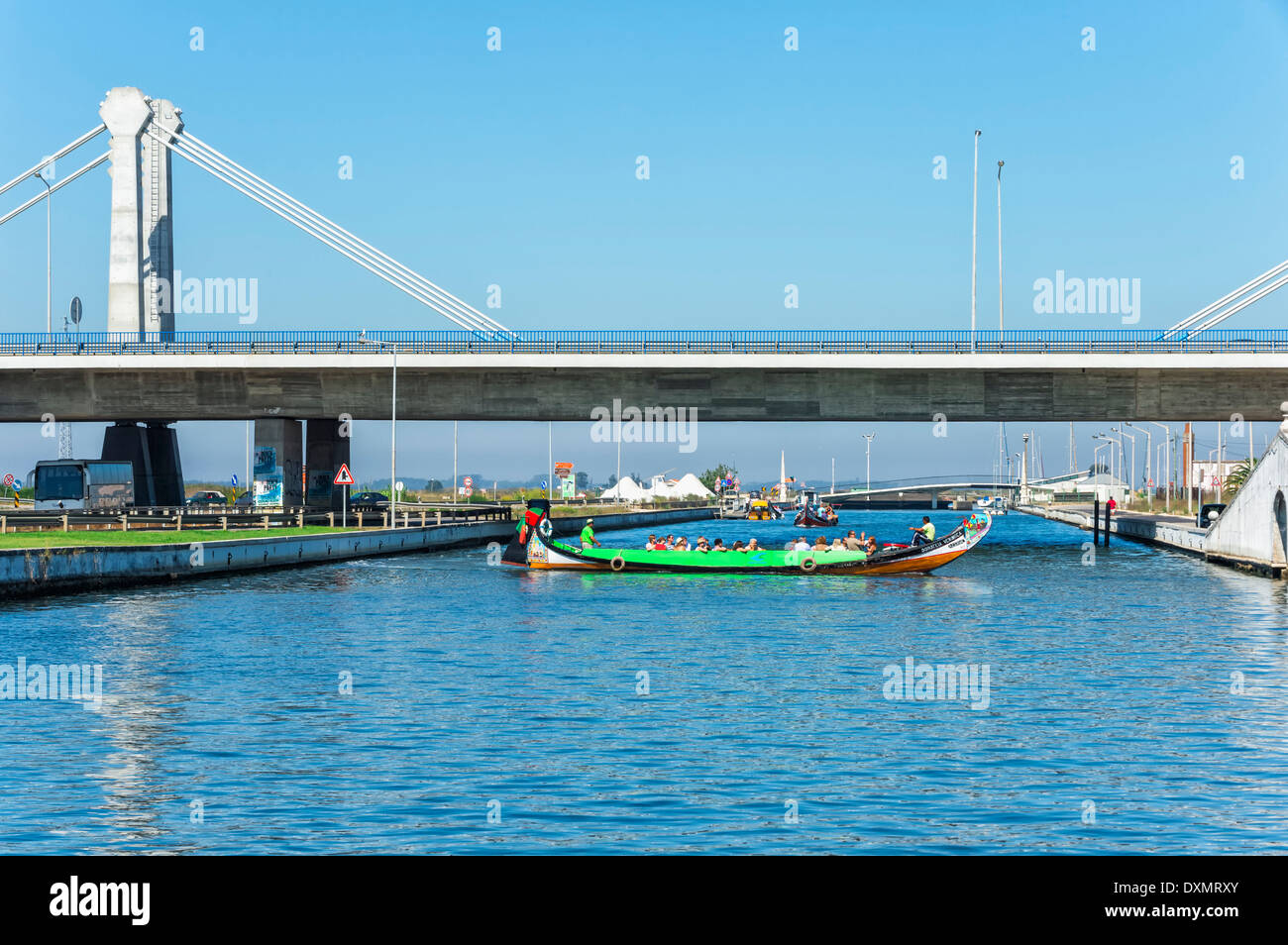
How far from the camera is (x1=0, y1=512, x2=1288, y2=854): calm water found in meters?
14.7

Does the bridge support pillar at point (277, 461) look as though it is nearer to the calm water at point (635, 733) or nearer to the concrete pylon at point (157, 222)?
the concrete pylon at point (157, 222)

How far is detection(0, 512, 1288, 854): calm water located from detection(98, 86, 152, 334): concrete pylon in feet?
146

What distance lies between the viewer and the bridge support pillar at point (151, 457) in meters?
88.1

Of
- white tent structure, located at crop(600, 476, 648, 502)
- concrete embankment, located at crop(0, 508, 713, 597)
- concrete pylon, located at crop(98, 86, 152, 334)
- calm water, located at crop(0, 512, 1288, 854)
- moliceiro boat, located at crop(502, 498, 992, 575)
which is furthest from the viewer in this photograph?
white tent structure, located at crop(600, 476, 648, 502)

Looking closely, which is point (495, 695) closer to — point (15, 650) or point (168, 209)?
point (15, 650)

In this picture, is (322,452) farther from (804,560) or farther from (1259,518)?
(1259,518)

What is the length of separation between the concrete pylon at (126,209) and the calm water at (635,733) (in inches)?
1747

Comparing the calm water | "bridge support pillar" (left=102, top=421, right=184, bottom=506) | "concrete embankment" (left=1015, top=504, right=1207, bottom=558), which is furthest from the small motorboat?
the calm water

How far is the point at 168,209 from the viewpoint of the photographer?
86.1 m

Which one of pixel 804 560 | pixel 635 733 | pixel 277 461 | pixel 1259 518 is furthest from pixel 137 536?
pixel 1259 518

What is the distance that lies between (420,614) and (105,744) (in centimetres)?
2223

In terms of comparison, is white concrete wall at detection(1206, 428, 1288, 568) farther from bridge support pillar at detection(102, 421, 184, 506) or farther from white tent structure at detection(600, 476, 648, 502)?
white tent structure at detection(600, 476, 648, 502)
